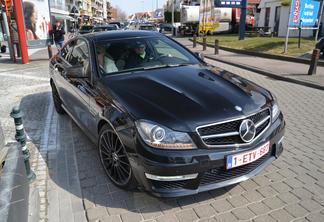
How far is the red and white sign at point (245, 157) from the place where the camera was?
9.28 feet

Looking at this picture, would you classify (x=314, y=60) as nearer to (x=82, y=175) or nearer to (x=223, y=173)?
(x=223, y=173)

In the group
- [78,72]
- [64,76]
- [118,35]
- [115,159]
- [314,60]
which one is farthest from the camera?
[314,60]

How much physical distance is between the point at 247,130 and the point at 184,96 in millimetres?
720

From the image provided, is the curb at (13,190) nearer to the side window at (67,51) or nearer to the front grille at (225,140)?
the front grille at (225,140)

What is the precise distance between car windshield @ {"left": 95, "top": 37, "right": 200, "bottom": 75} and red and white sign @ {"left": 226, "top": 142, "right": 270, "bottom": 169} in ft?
5.85

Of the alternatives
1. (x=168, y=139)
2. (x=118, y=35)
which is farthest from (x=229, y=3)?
(x=168, y=139)

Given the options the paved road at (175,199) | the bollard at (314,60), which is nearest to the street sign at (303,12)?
the bollard at (314,60)

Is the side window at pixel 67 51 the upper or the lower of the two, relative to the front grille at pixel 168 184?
upper

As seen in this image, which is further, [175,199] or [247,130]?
[175,199]

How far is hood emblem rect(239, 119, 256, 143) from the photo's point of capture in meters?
2.89

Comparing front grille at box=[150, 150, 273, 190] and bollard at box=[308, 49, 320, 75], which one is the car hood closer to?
front grille at box=[150, 150, 273, 190]

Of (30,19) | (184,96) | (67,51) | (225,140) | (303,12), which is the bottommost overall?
(225,140)

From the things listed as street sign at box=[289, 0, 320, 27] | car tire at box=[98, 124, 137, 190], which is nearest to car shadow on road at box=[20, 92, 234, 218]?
car tire at box=[98, 124, 137, 190]

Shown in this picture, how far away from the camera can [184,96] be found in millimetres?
3162
